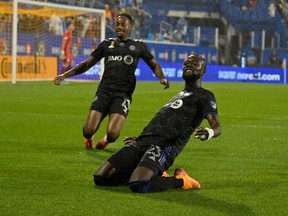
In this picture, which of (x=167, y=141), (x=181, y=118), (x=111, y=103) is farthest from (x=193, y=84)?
(x=111, y=103)

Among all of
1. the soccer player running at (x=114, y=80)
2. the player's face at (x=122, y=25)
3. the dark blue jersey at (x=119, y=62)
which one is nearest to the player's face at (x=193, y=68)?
the soccer player running at (x=114, y=80)

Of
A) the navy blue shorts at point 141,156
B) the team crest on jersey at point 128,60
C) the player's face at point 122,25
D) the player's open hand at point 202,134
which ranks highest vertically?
the player's face at point 122,25

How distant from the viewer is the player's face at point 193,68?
782 cm

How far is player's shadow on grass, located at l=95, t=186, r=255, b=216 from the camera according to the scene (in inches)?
257

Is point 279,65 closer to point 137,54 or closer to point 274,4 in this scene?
point 274,4

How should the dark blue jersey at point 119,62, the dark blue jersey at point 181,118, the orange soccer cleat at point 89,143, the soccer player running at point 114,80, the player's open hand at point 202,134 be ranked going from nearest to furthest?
the player's open hand at point 202,134, the dark blue jersey at point 181,118, the soccer player running at point 114,80, the dark blue jersey at point 119,62, the orange soccer cleat at point 89,143

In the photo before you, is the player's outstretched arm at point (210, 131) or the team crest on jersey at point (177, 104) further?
the team crest on jersey at point (177, 104)

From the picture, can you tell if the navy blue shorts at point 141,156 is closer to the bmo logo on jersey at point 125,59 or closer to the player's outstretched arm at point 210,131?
the player's outstretched arm at point 210,131

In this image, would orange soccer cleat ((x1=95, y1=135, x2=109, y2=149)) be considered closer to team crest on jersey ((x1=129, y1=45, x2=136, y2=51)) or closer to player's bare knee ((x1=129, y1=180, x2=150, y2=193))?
team crest on jersey ((x1=129, y1=45, x2=136, y2=51))

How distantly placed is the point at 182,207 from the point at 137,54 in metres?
4.69

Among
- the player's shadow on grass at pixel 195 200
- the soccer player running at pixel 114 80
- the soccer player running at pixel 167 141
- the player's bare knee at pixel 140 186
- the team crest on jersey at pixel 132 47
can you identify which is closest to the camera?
the player's shadow on grass at pixel 195 200

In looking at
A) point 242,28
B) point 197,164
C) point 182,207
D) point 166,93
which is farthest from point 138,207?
point 242,28

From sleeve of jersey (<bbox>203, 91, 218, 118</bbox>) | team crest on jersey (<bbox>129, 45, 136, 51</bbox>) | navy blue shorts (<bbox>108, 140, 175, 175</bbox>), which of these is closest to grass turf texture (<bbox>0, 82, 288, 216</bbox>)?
navy blue shorts (<bbox>108, 140, 175, 175</bbox>)

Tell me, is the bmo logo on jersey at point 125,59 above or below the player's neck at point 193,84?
above
